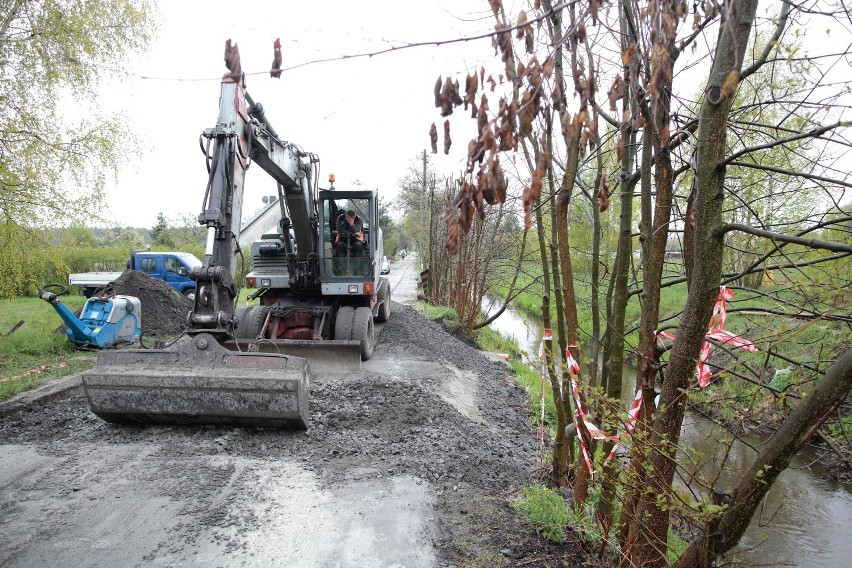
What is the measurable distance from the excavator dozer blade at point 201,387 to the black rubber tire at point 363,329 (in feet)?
12.0

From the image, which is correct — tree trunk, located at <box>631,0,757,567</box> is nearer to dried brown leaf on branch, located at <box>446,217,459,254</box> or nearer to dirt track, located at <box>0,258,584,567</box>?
dried brown leaf on branch, located at <box>446,217,459,254</box>

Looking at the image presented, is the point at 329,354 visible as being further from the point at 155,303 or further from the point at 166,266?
the point at 166,266

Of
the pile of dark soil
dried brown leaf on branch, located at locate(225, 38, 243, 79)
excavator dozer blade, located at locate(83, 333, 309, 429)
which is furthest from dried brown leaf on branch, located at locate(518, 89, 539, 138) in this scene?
the pile of dark soil

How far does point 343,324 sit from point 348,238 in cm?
152

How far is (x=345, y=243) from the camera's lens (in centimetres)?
994

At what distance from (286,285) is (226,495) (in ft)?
20.0

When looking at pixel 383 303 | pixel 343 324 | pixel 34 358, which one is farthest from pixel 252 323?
pixel 34 358

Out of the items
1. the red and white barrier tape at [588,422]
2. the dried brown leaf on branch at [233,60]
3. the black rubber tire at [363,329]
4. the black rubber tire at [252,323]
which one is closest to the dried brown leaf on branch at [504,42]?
the dried brown leaf on branch at [233,60]

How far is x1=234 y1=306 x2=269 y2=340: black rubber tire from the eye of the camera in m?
9.73

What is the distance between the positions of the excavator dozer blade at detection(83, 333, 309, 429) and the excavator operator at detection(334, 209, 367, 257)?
4.40 metres

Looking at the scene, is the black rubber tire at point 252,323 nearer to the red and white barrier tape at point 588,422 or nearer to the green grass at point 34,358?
the green grass at point 34,358

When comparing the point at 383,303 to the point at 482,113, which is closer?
the point at 482,113

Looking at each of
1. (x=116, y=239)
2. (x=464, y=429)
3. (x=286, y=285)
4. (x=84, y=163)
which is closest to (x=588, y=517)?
(x=464, y=429)

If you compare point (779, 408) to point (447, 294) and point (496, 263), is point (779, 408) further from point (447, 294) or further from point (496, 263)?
point (447, 294)
